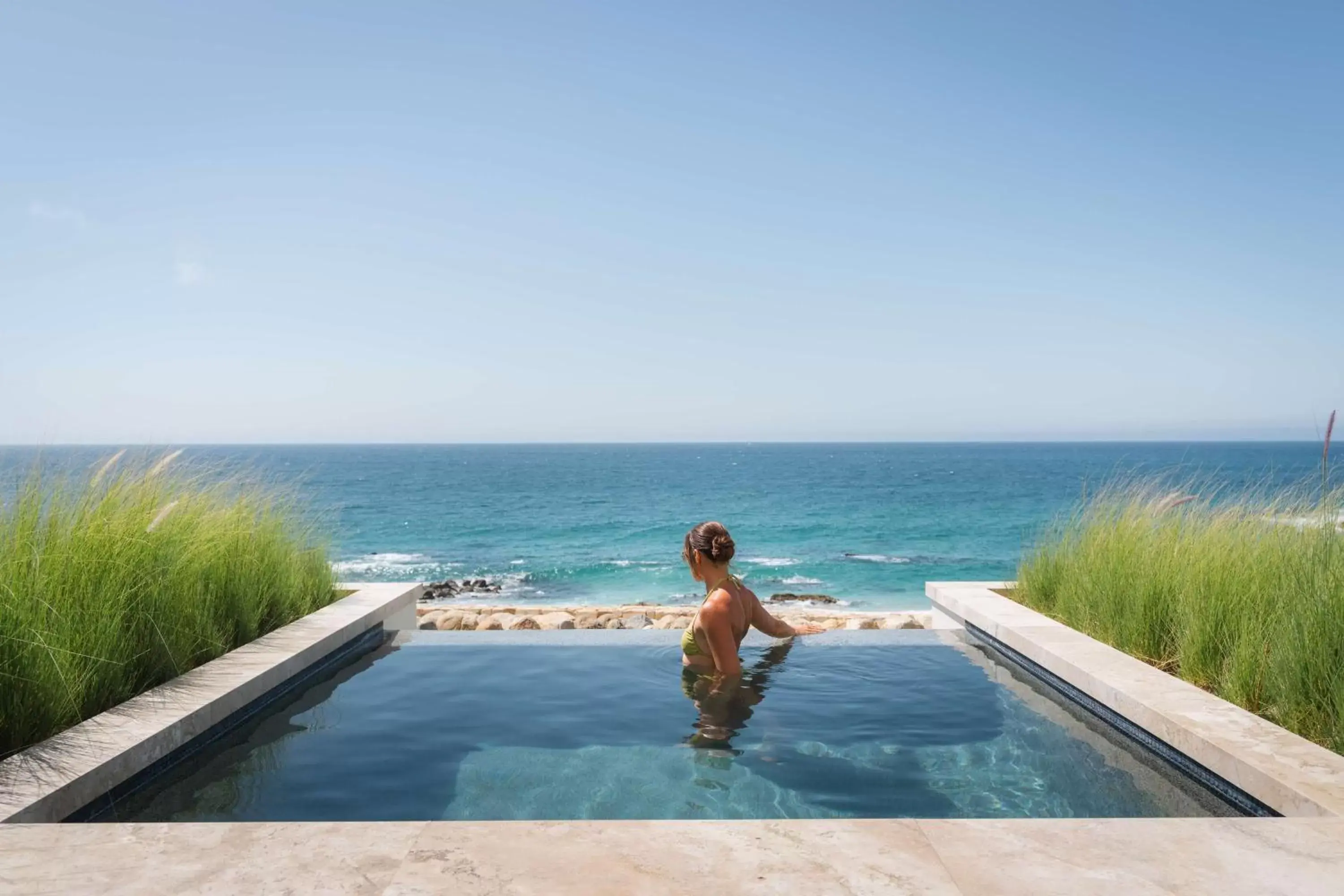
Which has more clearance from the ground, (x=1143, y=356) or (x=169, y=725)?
(x=1143, y=356)

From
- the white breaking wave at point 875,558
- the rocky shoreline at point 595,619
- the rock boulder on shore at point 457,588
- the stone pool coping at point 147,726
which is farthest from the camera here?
the white breaking wave at point 875,558

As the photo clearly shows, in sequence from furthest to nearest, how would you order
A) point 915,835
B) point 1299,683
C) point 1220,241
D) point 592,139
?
point 1220,241
point 592,139
point 1299,683
point 915,835

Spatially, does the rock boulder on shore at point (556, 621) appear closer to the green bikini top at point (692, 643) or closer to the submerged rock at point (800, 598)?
the green bikini top at point (692, 643)

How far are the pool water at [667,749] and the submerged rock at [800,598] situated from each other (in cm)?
1068

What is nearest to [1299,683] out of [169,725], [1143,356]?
[169,725]

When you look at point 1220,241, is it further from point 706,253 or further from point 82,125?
point 82,125

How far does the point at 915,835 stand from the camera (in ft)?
7.73

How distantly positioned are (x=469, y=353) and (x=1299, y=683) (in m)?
50.7

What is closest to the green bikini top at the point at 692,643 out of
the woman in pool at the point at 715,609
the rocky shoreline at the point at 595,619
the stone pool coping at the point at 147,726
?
the woman in pool at the point at 715,609

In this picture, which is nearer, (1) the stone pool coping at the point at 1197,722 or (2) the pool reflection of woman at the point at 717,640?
(1) the stone pool coping at the point at 1197,722

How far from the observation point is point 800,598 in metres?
16.4

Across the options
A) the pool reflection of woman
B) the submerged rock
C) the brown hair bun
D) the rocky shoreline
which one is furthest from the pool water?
the submerged rock

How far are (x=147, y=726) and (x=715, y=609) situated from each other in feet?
8.55

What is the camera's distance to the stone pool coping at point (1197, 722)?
9.22 feet
